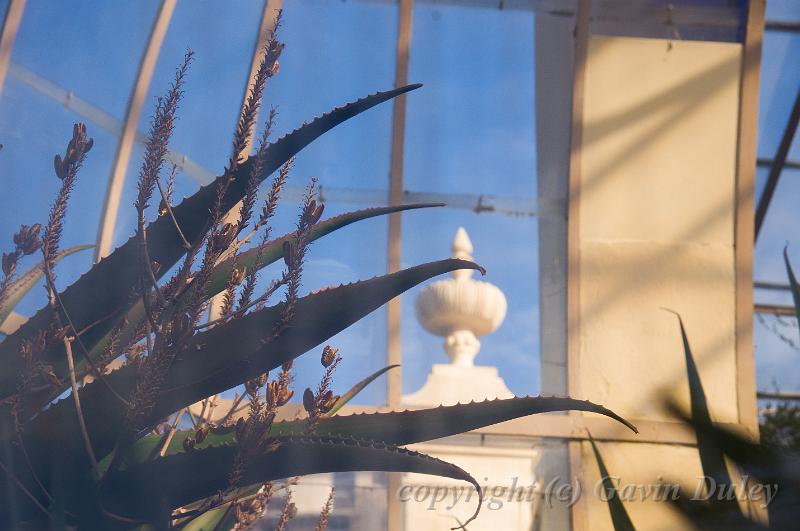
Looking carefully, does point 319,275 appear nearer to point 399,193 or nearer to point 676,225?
point 399,193

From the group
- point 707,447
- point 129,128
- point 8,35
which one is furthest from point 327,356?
point 129,128

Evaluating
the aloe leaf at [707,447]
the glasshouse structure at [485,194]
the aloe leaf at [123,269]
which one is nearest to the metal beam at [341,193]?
the glasshouse structure at [485,194]

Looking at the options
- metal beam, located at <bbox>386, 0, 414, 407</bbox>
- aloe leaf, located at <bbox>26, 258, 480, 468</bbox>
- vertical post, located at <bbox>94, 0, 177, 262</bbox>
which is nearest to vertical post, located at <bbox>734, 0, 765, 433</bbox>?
metal beam, located at <bbox>386, 0, 414, 407</bbox>

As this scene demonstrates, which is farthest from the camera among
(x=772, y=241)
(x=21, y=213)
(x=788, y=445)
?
(x=772, y=241)

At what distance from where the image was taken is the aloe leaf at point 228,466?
126 cm

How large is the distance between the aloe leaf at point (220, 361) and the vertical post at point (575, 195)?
3.38m

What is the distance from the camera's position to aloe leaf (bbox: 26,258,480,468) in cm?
127

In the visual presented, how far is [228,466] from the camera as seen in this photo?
128 cm

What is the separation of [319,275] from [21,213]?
96 centimetres

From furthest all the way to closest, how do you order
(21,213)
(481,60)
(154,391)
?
1. (481,60)
2. (21,213)
3. (154,391)

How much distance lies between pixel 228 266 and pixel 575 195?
3495 millimetres

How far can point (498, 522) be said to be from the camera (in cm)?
405

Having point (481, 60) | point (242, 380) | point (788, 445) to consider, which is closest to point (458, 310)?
point (481, 60)

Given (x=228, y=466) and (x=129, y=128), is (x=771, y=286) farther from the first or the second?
(x=228, y=466)
